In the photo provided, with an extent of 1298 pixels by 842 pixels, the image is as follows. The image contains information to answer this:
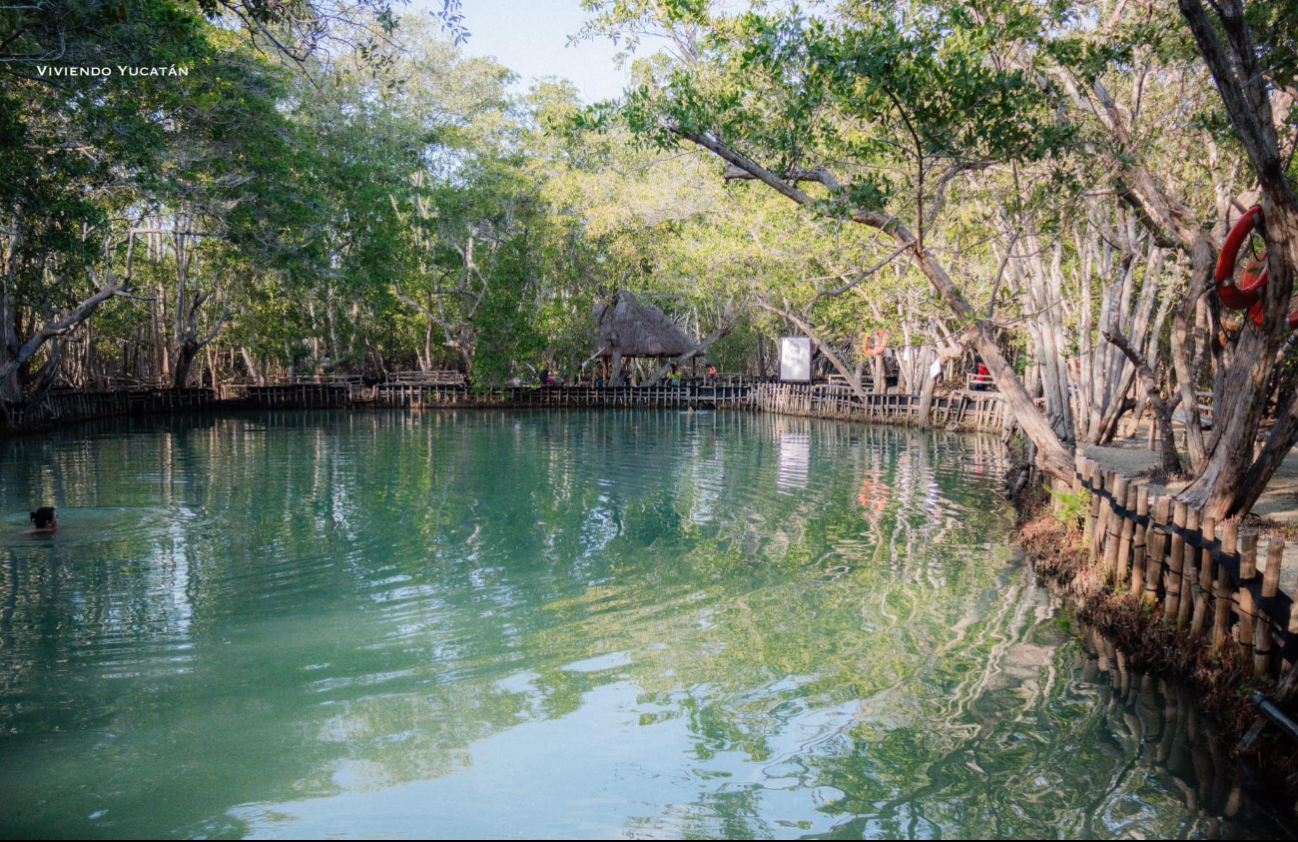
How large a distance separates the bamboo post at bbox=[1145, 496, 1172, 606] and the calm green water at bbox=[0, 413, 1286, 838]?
2.22 ft

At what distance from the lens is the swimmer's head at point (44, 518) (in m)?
10.5

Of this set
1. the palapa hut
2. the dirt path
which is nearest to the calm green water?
the dirt path

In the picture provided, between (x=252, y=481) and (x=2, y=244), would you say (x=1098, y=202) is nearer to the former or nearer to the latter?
(x=252, y=481)

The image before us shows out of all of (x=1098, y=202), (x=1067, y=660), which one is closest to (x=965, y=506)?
(x=1098, y=202)

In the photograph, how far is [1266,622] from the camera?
17.6 ft

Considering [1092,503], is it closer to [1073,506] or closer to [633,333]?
[1073,506]

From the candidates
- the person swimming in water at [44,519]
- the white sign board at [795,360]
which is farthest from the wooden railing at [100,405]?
the white sign board at [795,360]

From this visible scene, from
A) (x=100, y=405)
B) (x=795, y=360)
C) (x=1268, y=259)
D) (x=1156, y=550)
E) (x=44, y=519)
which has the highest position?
(x=1268, y=259)

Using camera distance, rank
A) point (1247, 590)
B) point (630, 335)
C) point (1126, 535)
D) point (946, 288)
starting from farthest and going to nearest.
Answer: point (630, 335)
point (946, 288)
point (1126, 535)
point (1247, 590)

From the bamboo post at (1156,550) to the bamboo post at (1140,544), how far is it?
12 cm

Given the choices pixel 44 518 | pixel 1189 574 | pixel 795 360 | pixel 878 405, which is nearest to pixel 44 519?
pixel 44 518

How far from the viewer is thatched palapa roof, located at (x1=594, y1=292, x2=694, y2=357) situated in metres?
38.6

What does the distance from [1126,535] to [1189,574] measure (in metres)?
1.28

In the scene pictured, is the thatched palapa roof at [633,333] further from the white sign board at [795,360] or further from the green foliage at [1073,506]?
the green foliage at [1073,506]
